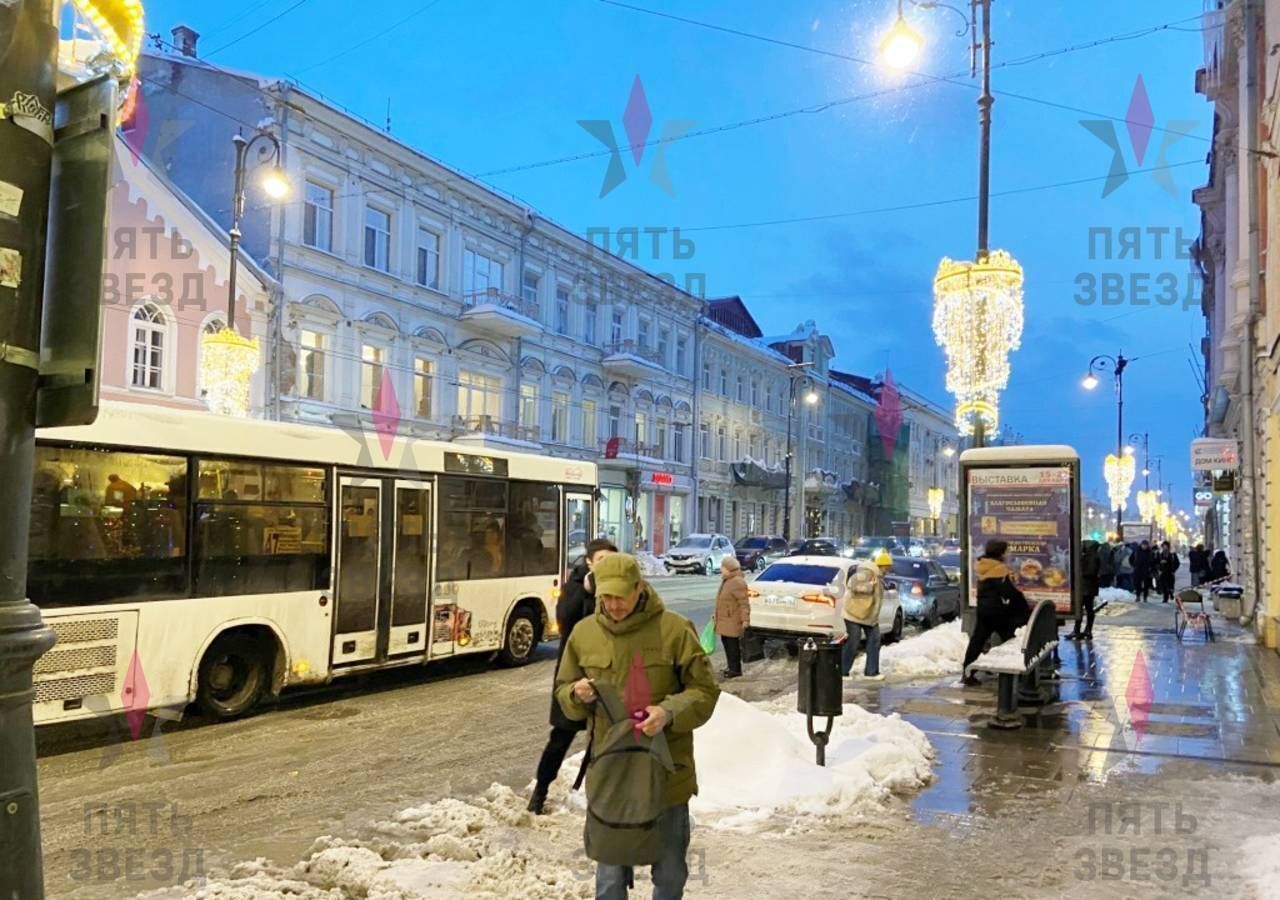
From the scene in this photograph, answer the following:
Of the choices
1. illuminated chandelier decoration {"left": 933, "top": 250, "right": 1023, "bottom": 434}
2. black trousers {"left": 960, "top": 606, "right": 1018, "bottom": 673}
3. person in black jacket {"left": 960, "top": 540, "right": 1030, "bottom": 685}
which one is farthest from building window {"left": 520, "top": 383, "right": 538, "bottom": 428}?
person in black jacket {"left": 960, "top": 540, "right": 1030, "bottom": 685}

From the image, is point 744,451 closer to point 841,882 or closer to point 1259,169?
point 1259,169

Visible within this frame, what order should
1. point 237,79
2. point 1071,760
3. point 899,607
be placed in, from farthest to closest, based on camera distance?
point 237,79 → point 899,607 → point 1071,760

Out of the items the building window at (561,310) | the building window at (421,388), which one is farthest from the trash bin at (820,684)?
the building window at (561,310)

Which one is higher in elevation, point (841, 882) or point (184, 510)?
point (184, 510)

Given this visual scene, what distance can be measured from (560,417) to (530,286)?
5518mm

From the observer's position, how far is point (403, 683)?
12.1 m

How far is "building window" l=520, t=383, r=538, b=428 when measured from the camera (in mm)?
37656

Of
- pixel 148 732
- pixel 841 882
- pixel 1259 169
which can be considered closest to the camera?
pixel 841 882

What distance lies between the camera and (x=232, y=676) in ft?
32.5

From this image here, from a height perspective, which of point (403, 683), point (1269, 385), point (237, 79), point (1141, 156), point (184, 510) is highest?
point (237, 79)

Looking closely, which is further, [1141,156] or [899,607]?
[899,607]

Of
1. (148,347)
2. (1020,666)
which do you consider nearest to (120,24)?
(1020,666)

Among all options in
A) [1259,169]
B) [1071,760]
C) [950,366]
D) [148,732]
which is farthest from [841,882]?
[1259,169]

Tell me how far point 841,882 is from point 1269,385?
562 inches
